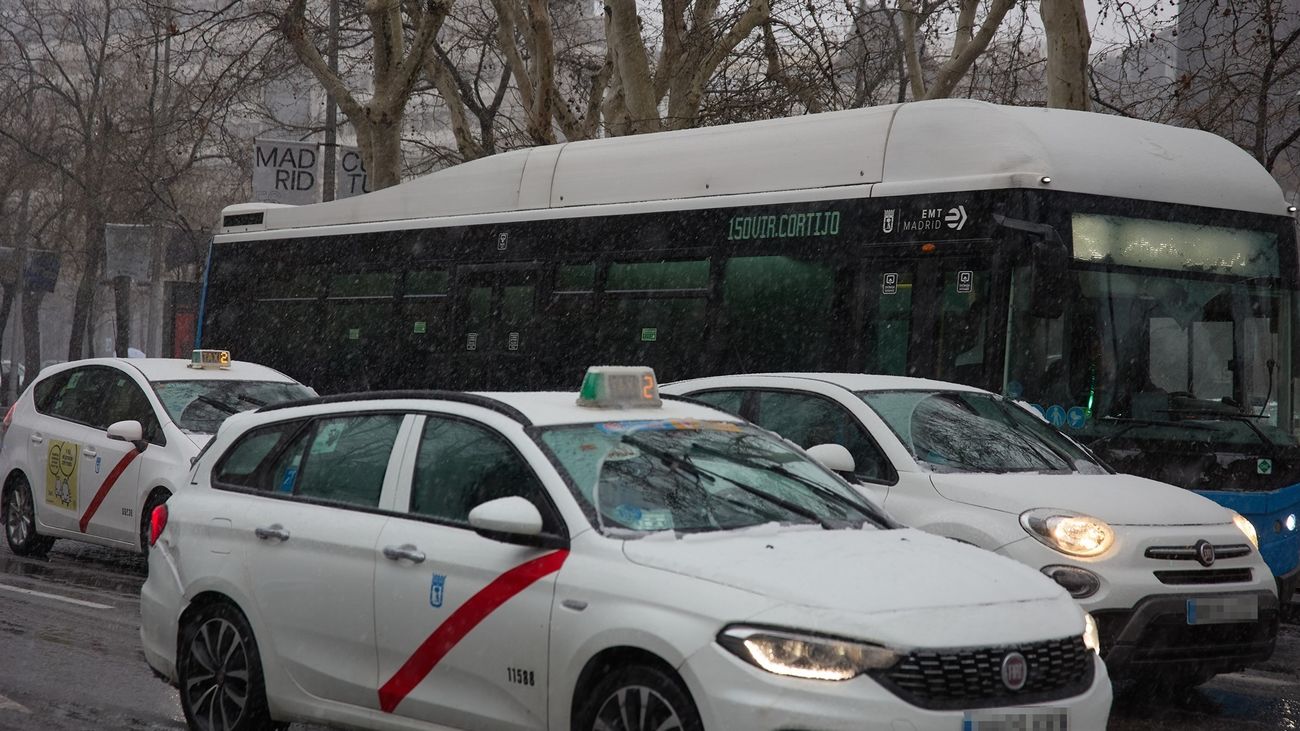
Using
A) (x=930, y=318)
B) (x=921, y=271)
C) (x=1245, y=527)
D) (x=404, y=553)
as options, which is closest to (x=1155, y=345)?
(x=930, y=318)

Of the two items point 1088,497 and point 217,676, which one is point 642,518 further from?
point 1088,497

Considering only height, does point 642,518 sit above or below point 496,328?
below

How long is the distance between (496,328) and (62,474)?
12.8 feet

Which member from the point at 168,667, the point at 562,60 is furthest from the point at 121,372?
the point at 562,60

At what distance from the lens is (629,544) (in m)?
5.12

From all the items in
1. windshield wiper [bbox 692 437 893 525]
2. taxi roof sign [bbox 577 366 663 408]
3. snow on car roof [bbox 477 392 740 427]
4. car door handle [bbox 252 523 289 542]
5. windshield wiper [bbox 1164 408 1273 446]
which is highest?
taxi roof sign [bbox 577 366 663 408]

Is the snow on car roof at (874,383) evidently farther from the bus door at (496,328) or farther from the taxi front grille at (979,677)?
the bus door at (496,328)

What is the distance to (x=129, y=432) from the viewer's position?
11.0 meters

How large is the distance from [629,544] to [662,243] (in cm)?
799

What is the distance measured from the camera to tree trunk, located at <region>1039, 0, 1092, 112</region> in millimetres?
15914

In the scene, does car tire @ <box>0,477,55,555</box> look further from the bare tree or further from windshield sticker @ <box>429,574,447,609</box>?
the bare tree

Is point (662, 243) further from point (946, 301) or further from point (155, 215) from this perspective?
point (155, 215)

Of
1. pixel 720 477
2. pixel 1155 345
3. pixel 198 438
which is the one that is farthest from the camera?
pixel 198 438

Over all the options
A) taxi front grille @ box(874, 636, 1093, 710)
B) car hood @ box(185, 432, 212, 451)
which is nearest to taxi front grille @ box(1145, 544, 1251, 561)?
taxi front grille @ box(874, 636, 1093, 710)
